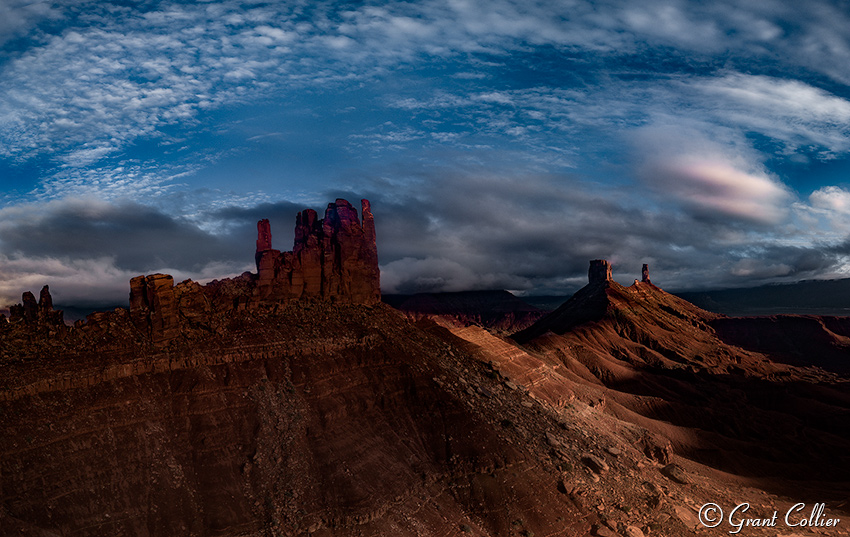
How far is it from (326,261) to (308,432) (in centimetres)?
2556

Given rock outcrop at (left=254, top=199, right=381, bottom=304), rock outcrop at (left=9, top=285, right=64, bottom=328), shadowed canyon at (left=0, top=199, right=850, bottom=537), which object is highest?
rock outcrop at (left=254, top=199, right=381, bottom=304)

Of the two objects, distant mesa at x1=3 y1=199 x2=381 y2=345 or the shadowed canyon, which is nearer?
the shadowed canyon

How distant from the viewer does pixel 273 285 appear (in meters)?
63.3

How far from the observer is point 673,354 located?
167m

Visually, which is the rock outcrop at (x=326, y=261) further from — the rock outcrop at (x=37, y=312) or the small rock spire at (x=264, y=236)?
the rock outcrop at (x=37, y=312)

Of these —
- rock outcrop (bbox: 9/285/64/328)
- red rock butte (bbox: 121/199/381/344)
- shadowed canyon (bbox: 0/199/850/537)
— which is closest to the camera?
shadowed canyon (bbox: 0/199/850/537)

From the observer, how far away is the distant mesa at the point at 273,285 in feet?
167

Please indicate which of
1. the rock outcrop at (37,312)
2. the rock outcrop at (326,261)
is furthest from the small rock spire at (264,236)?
the rock outcrop at (37,312)

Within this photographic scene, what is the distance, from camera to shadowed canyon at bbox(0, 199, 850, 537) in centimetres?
3994

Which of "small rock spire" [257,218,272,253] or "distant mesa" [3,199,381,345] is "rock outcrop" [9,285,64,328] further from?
"small rock spire" [257,218,272,253]

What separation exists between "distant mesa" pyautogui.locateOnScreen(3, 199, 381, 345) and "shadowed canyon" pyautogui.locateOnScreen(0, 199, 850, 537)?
0.66 feet

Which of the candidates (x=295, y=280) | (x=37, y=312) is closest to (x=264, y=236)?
(x=295, y=280)

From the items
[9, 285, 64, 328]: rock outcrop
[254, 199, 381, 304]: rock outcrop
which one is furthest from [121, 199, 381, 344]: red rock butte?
[9, 285, 64, 328]: rock outcrop

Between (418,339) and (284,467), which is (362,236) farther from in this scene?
(284,467)
